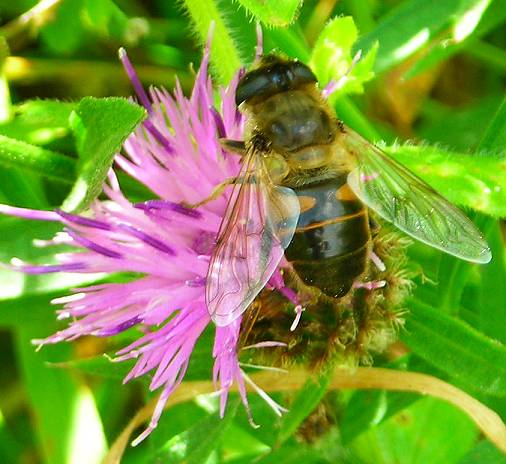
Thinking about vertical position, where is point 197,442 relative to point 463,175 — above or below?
below

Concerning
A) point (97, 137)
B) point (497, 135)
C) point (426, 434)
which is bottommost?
point (426, 434)

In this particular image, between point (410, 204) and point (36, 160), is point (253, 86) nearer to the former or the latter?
point (410, 204)

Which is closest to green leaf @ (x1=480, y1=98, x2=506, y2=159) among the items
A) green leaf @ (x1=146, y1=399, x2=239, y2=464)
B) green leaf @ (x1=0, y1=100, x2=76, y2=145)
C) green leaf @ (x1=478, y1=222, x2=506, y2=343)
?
green leaf @ (x1=478, y1=222, x2=506, y2=343)

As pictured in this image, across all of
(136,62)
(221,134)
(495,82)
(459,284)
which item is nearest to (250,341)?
(221,134)

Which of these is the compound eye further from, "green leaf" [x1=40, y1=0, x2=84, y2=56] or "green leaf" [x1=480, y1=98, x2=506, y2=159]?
"green leaf" [x1=40, y1=0, x2=84, y2=56]

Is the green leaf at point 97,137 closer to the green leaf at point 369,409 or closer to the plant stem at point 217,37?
the plant stem at point 217,37

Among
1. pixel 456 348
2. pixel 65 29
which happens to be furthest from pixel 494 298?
pixel 65 29

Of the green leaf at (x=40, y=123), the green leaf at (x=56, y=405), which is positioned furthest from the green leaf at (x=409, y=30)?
the green leaf at (x=56, y=405)

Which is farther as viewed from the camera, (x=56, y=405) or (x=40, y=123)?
(x=56, y=405)
